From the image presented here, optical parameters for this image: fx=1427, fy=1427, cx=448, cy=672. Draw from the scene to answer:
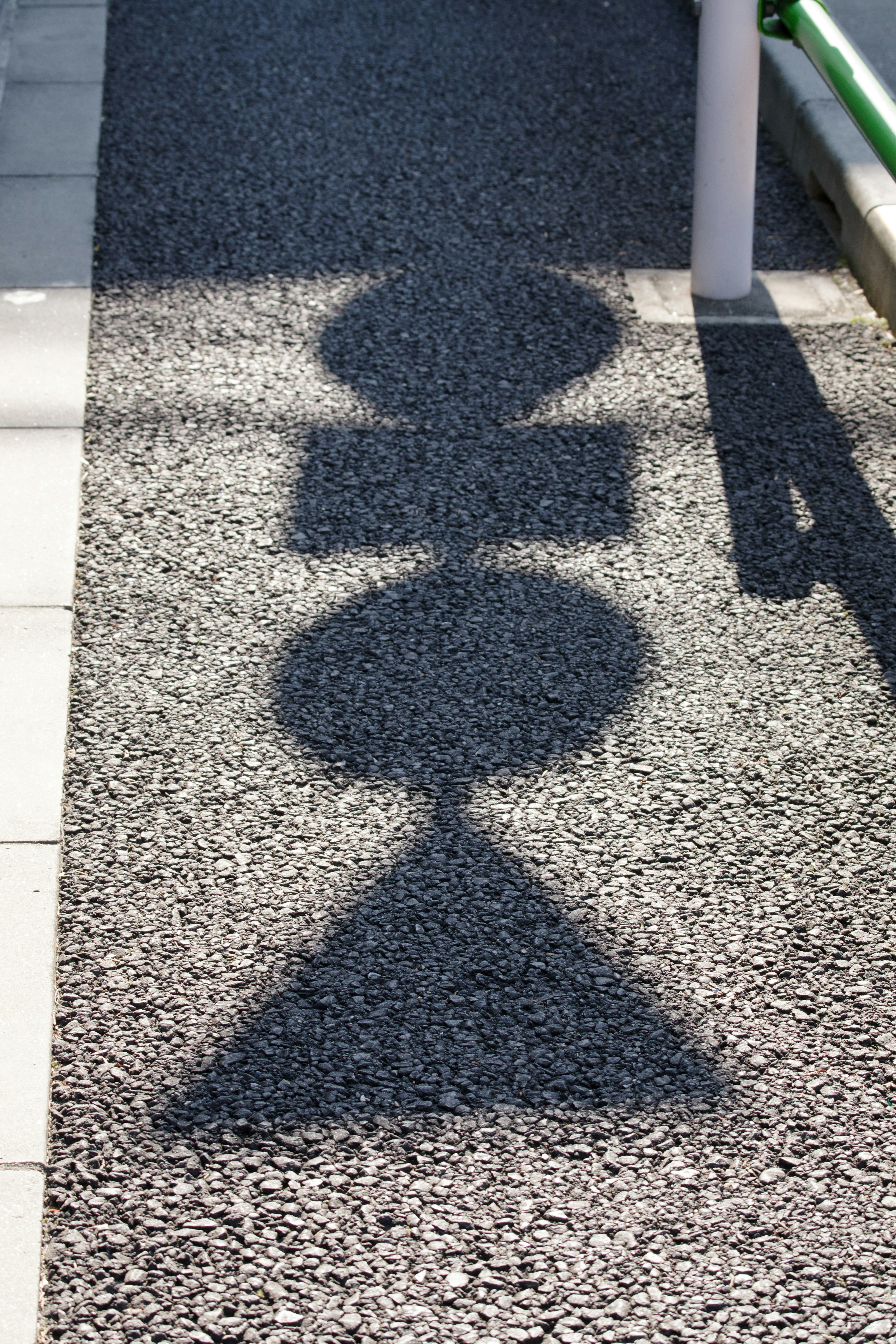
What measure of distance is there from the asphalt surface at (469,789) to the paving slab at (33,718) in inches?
2.4

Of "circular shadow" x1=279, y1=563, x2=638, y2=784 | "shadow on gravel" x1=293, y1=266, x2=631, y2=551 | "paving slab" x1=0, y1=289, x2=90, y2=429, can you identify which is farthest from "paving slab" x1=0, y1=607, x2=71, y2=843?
"paving slab" x1=0, y1=289, x2=90, y2=429

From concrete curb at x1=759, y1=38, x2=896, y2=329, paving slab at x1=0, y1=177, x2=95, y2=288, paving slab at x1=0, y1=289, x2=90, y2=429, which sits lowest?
paving slab at x1=0, y1=289, x2=90, y2=429

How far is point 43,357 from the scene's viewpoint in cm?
464

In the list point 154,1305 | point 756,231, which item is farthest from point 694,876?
point 756,231

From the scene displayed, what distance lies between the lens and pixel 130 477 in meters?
4.13

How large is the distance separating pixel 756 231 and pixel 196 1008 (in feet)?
12.8

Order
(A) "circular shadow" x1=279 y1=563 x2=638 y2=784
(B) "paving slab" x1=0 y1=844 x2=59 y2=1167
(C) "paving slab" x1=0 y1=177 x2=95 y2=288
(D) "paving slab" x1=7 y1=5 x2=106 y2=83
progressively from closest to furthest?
(B) "paving slab" x1=0 y1=844 x2=59 y2=1167
(A) "circular shadow" x1=279 y1=563 x2=638 y2=784
(C) "paving slab" x1=0 y1=177 x2=95 y2=288
(D) "paving slab" x1=7 y1=5 x2=106 y2=83

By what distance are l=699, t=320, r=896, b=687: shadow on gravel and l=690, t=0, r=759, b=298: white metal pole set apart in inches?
9.6

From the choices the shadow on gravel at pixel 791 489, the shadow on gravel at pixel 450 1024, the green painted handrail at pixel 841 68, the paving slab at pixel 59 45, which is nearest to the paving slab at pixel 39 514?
the shadow on gravel at pixel 450 1024

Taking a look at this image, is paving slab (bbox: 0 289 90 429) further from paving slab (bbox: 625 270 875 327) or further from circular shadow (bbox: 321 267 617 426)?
paving slab (bbox: 625 270 875 327)

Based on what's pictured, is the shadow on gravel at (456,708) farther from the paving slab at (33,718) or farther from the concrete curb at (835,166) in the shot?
the concrete curb at (835,166)

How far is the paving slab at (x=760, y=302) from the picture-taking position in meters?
4.82

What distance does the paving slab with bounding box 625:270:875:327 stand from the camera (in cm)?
482

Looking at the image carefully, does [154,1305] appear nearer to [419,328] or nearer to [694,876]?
[694,876]
